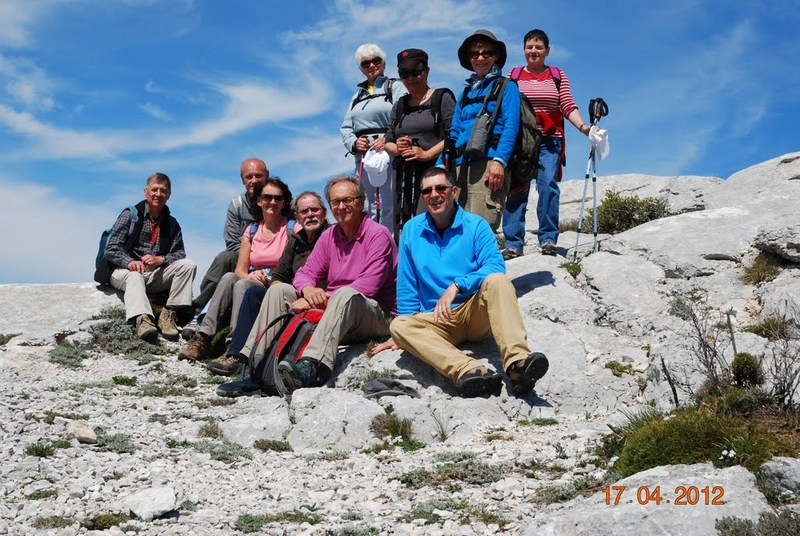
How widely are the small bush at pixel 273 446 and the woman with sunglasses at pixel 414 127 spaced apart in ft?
13.6

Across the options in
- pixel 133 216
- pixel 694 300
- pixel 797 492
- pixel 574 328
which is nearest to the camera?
pixel 797 492

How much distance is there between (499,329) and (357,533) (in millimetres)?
3543

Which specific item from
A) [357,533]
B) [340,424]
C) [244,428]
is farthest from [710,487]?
[244,428]

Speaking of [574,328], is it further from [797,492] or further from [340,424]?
[797,492]

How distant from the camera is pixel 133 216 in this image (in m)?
12.9

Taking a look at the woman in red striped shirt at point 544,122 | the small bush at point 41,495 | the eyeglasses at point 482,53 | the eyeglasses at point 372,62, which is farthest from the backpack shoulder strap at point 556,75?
the small bush at point 41,495

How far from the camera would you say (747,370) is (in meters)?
7.31

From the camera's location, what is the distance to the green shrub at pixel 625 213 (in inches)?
714

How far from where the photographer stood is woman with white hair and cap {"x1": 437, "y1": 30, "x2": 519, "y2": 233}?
10.2 m

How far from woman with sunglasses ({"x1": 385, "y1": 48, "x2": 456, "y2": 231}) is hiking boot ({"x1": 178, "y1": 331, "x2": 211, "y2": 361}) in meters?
3.50

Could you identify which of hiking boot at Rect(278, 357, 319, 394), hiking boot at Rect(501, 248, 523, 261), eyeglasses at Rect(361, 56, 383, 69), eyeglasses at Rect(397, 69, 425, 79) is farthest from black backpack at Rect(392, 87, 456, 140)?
hiking boot at Rect(278, 357, 319, 394)

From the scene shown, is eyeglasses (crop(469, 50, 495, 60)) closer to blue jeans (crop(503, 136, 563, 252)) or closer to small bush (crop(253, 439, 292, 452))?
blue jeans (crop(503, 136, 563, 252))

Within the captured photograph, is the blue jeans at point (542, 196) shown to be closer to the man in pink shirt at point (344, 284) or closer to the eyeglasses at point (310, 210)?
the man in pink shirt at point (344, 284)

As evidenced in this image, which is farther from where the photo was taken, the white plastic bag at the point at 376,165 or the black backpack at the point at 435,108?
the white plastic bag at the point at 376,165
